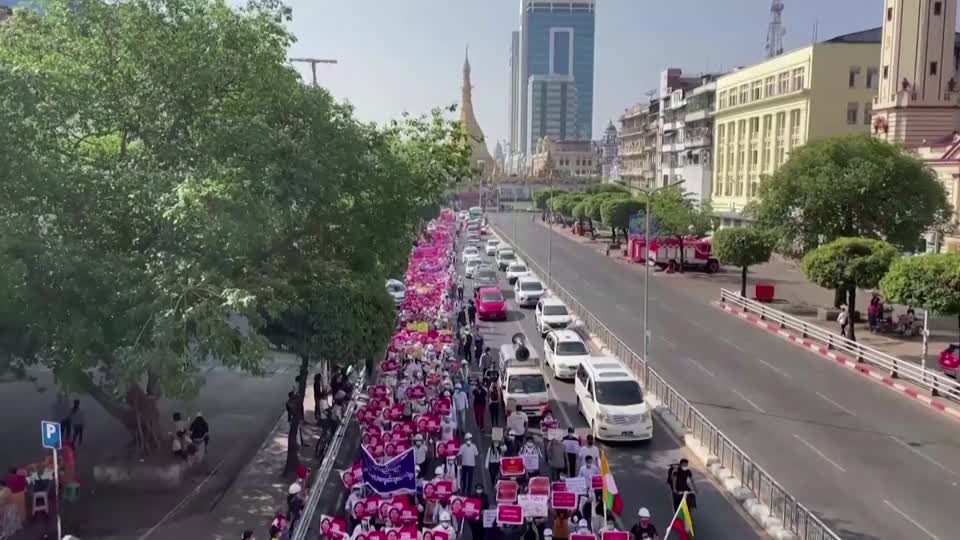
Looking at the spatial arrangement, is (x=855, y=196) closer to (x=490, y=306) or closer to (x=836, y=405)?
(x=490, y=306)

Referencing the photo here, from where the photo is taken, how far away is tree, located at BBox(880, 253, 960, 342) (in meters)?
24.7

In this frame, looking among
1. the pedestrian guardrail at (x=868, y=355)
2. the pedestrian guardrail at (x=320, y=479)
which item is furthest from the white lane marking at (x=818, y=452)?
the pedestrian guardrail at (x=320, y=479)

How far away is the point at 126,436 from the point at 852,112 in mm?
57373

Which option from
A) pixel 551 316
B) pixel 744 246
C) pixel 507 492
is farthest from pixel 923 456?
pixel 744 246

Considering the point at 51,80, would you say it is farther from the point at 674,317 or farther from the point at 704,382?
the point at 674,317

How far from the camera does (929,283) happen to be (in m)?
25.0

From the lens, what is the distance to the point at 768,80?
71000mm

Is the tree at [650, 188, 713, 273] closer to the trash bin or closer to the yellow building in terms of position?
the yellow building

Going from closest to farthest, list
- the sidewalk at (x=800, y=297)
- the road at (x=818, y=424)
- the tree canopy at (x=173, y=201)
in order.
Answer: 1. the tree canopy at (x=173, y=201)
2. the road at (x=818, y=424)
3. the sidewalk at (x=800, y=297)

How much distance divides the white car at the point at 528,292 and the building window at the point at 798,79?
3358 cm

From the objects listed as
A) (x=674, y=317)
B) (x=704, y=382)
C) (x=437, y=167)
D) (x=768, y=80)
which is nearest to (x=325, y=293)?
(x=437, y=167)

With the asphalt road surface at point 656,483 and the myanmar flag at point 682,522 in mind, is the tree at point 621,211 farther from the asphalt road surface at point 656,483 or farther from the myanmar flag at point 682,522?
the myanmar flag at point 682,522

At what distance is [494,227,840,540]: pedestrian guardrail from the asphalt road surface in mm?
501

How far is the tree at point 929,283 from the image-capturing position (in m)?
24.7
